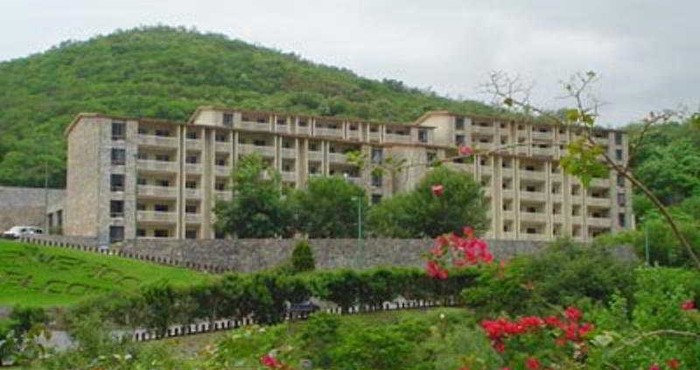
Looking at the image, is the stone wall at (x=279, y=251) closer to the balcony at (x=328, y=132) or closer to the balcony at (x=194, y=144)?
the balcony at (x=194, y=144)

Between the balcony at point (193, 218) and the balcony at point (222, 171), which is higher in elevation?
the balcony at point (222, 171)

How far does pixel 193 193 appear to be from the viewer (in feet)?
210

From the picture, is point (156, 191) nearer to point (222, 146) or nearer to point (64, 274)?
point (222, 146)

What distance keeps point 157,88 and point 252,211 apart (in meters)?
41.7

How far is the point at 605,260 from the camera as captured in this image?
41.5 meters

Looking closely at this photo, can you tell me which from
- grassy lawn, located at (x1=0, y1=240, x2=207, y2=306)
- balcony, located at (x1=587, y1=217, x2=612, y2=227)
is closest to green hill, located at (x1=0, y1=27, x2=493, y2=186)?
balcony, located at (x1=587, y1=217, x2=612, y2=227)

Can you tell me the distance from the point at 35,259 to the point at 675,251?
30569mm

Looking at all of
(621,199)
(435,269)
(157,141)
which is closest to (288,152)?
(157,141)

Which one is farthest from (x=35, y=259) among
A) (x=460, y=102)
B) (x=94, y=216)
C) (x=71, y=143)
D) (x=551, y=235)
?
(x=460, y=102)

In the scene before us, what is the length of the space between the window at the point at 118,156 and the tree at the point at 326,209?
378 inches

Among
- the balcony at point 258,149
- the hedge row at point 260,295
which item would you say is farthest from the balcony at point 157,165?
the hedge row at point 260,295

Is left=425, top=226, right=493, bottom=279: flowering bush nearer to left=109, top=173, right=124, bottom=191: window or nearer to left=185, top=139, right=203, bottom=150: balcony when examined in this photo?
left=109, top=173, right=124, bottom=191: window

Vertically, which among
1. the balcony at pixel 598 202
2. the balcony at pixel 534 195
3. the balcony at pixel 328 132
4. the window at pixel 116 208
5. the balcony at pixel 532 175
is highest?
the balcony at pixel 328 132

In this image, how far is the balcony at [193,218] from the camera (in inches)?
2492
